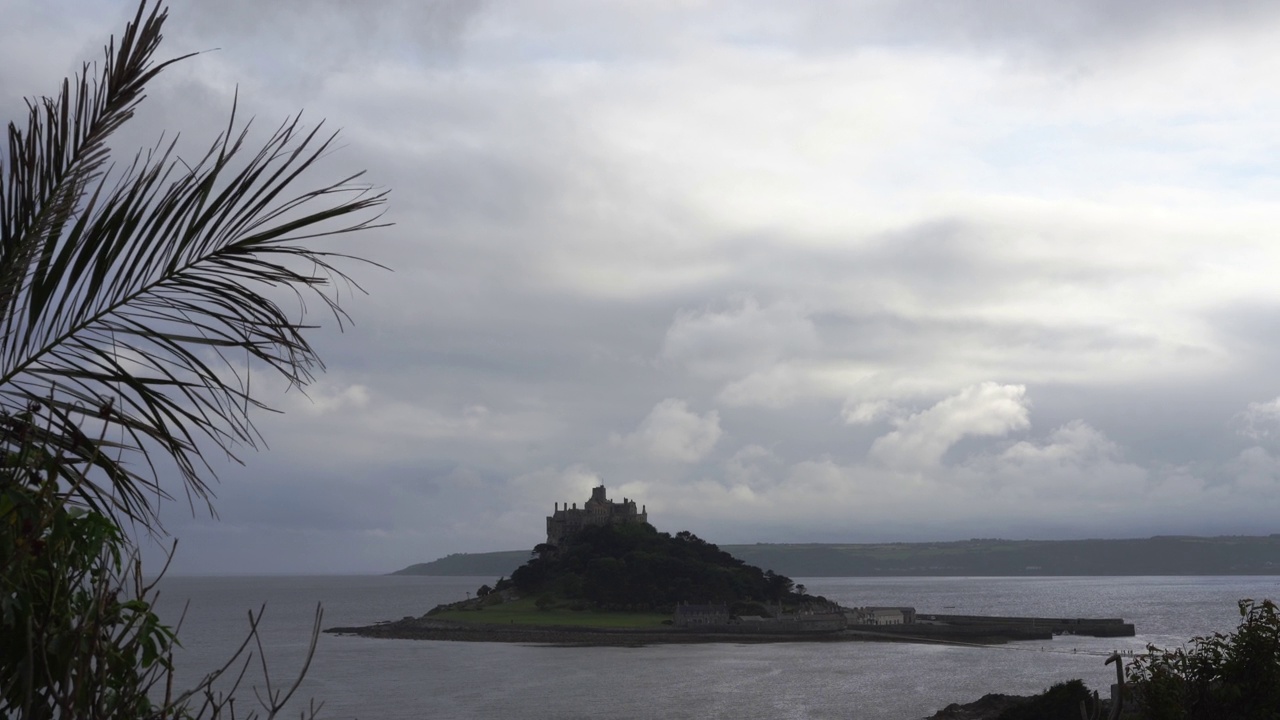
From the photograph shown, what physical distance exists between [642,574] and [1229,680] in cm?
8866

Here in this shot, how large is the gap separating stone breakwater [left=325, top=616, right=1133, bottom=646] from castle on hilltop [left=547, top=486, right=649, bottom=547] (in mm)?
30082

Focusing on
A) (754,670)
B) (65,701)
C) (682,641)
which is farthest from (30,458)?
(682,641)

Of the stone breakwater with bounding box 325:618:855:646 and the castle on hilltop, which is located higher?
the castle on hilltop

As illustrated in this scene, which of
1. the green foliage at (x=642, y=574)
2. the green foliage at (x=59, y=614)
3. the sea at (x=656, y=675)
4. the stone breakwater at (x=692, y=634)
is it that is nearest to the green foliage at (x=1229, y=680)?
the green foliage at (x=59, y=614)

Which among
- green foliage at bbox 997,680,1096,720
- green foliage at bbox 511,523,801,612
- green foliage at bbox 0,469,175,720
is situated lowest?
green foliage at bbox 997,680,1096,720

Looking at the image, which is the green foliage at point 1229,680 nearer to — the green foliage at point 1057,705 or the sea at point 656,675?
the green foliage at point 1057,705

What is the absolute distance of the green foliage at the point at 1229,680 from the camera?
1103 cm

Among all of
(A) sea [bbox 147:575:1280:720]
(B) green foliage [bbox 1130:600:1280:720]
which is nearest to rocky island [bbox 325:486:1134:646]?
(A) sea [bbox 147:575:1280:720]

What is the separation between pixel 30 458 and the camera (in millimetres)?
2471

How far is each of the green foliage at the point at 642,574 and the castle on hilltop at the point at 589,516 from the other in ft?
29.4

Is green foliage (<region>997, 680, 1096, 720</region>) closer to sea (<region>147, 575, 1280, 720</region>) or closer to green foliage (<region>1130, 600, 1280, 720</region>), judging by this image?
sea (<region>147, 575, 1280, 720</region>)

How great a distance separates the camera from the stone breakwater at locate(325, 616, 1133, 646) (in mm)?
81750

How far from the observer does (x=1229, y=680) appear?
37.5ft

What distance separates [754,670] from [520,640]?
2532cm
